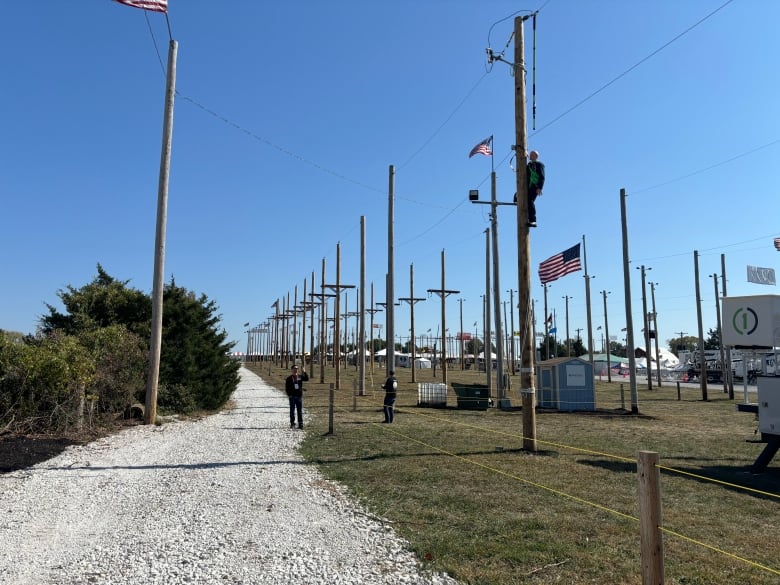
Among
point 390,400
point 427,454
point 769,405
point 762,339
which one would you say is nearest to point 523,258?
point 427,454

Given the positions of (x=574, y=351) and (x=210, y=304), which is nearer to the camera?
(x=210, y=304)

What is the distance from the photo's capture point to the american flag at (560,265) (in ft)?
85.0

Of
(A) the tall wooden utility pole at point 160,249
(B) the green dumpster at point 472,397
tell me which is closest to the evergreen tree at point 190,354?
(A) the tall wooden utility pole at point 160,249

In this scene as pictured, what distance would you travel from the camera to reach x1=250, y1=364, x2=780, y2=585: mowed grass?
5.28 m

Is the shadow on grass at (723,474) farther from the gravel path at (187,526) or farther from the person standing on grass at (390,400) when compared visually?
the person standing on grass at (390,400)

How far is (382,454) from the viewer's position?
1155 cm

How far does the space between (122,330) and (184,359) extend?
9.07 ft

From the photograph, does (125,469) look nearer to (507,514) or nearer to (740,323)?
(507,514)

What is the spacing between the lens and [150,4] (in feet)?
48.3

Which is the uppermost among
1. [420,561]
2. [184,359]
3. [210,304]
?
[210,304]

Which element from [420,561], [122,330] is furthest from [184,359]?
[420,561]

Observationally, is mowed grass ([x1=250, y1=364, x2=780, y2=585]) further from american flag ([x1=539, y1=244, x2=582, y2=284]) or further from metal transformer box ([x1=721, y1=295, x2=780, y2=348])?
american flag ([x1=539, y1=244, x2=582, y2=284])

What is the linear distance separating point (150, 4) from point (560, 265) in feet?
61.2

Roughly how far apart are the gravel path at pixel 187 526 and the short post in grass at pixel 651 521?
5.42 feet
